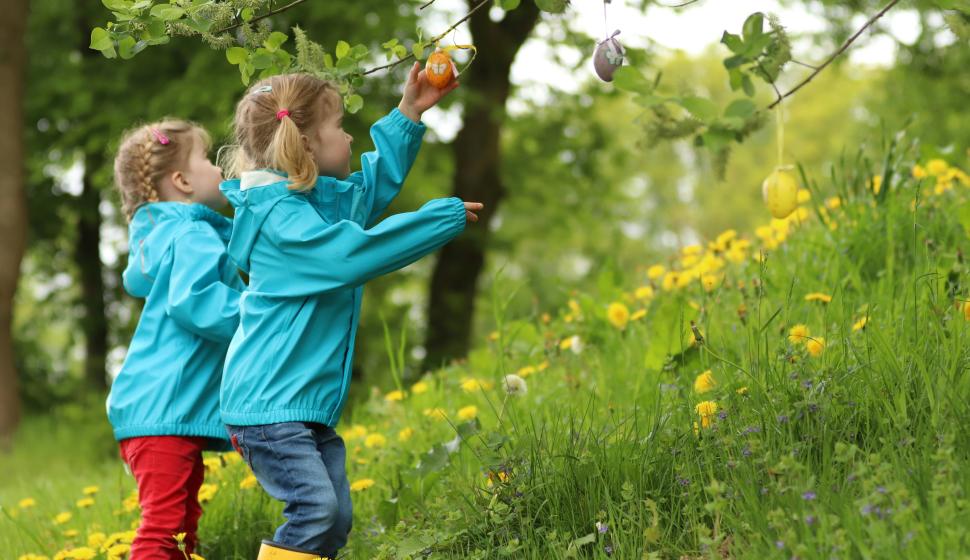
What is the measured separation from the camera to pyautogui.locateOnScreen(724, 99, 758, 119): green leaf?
229 cm

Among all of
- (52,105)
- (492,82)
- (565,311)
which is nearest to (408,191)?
(492,82)

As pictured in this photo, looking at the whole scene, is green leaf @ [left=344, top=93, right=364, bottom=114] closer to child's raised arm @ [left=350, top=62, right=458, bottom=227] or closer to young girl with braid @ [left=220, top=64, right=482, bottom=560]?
young girl with braid @ [left=220, top=64, right=482, bottom=560]

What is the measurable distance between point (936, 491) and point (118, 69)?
838 centimetres

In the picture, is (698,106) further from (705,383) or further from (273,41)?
(273,41)

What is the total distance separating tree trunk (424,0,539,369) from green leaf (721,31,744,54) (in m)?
7.22

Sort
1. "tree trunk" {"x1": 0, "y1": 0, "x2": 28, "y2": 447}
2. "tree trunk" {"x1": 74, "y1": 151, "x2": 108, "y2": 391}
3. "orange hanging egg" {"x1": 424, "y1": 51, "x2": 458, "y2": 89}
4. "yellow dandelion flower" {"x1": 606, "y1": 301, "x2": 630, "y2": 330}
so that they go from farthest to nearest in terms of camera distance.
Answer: "tree trunk" {"x1": 74, "y1": 151, "x2": 108, "y2": 391}
"tree trunk" {"x1": 0, "y1": 0, "x2": 28, "y2": 447}
"yellow dandelion flower" {"x1": 606, "y1": 301, "x2": 630, "y2": 330}
"orange hanging egg" {"x1": 424, "y1": 51, "x2": 458, "y2": 89}

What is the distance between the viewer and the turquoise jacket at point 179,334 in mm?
2951

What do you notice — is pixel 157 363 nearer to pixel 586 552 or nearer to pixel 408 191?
pixel 586 552

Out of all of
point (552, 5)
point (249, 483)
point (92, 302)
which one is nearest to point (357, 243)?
point (552, 5)

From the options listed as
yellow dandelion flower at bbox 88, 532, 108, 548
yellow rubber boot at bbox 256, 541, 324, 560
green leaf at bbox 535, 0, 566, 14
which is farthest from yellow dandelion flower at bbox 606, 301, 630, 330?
yellow dandelion flower at bbox 88, 532, 108, 548

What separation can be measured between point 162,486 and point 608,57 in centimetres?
173

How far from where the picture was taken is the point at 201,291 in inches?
116

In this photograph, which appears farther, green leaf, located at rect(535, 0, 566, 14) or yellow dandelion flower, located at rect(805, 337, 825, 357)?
yellow dandelion flower, located at rect(805, 337, 825, 357)

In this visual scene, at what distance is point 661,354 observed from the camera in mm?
3484
